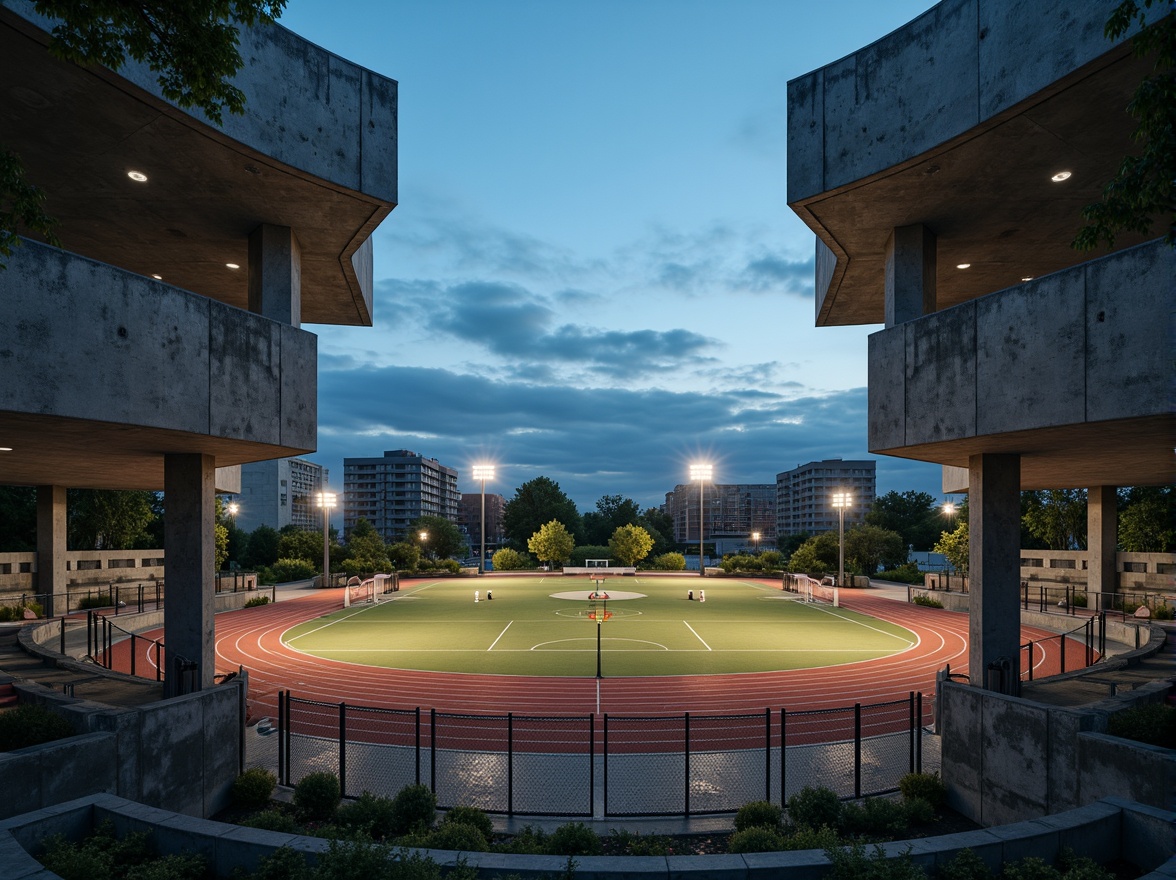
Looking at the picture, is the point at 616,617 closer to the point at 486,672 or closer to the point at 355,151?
the point at 486,672

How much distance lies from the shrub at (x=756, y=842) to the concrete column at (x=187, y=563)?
11.6 metres

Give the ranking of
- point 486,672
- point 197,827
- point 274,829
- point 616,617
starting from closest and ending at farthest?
point 197,827 → point 274,829 → point 486,672 → point 616,617

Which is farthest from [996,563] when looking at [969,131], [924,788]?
[969,131]

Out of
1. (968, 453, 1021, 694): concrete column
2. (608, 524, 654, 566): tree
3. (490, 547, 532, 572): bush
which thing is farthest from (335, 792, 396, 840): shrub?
(490, 547, 532, 572): bush

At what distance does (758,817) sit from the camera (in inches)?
377

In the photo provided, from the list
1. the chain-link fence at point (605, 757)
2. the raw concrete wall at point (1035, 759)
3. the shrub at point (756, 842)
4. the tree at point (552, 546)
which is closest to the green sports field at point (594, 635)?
the chain-link fence at point (605, 757)

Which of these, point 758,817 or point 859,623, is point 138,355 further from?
point 859,623

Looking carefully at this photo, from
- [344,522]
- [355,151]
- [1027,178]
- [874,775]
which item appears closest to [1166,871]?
[874,775]

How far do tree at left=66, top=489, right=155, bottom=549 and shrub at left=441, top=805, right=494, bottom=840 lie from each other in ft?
129

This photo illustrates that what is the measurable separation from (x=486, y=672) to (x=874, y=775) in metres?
12.0

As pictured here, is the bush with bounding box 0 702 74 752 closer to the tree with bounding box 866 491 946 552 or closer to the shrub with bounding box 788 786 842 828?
the shrub with bounding box 788 786 842 828

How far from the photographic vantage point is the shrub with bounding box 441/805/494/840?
9.38 meters

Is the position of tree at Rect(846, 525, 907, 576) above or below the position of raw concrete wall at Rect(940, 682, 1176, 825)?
below

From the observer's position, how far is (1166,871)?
614 cm
